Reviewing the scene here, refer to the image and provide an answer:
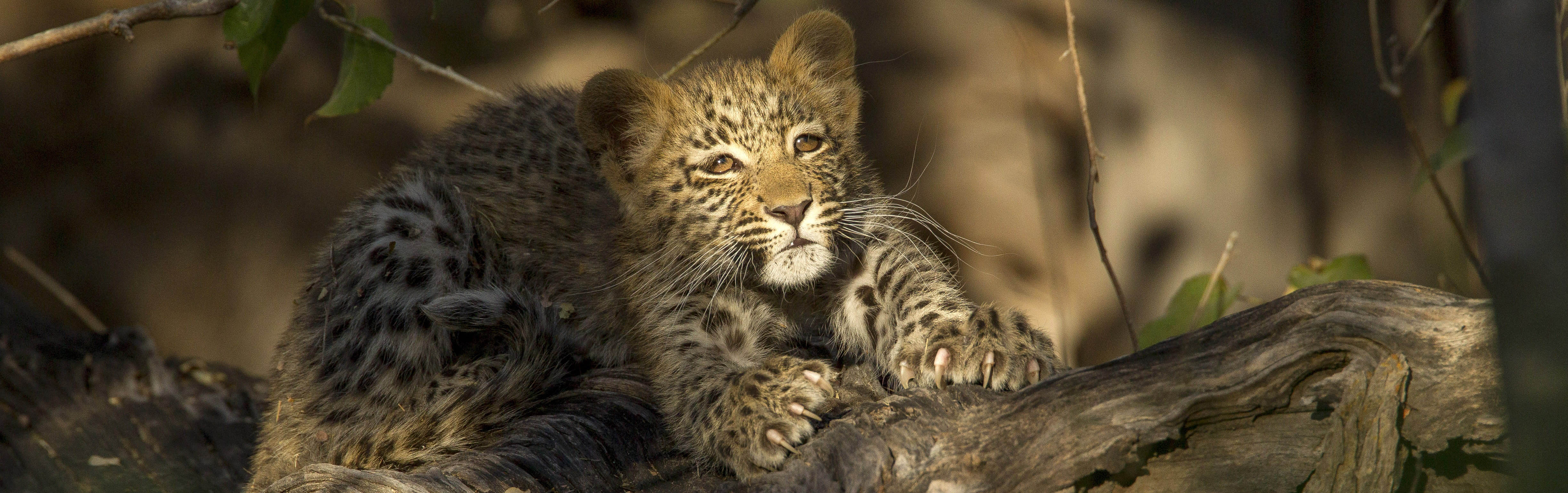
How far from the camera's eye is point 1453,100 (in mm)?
5508

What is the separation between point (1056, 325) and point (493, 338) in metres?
3.71

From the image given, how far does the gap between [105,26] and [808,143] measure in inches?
89.5

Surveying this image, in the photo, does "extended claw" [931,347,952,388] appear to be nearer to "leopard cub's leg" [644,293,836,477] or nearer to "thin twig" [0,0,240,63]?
"leopard cub's leg" [644,293,836,477]

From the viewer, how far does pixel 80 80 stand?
6688 mm

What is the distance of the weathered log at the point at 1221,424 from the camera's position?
7.87 feet

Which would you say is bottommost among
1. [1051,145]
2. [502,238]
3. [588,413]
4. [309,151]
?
[588,413]

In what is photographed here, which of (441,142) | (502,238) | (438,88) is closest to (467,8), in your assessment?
(438,88)

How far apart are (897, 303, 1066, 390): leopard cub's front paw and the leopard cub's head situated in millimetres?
491

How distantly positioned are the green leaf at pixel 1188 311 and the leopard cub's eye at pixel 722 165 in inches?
77.7

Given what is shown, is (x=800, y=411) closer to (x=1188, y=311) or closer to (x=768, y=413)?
(x=768, y=413)

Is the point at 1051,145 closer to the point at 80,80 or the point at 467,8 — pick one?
the point at 467,8

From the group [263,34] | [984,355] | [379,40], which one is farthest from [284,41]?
[984,355]

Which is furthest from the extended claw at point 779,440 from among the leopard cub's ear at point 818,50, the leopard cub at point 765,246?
the leopard cub's ear at point 818,50

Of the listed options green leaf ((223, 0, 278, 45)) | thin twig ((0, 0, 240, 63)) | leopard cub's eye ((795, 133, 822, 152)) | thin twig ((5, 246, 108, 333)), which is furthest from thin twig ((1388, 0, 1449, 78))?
thin twig ((5, 246, 108, 333))
